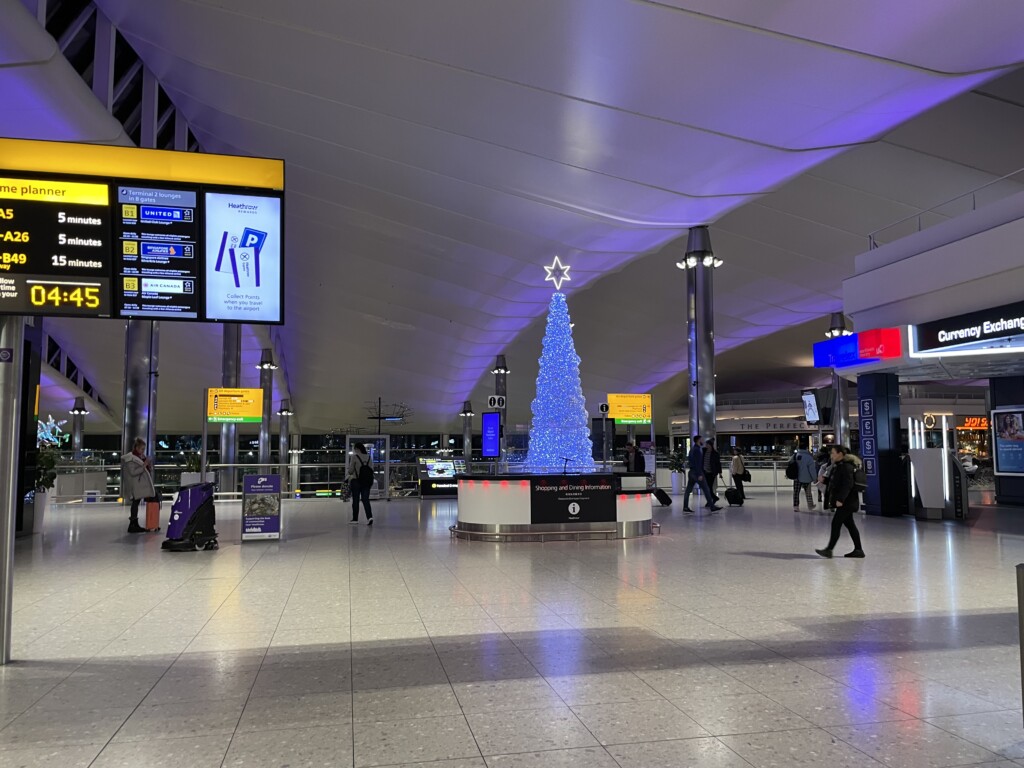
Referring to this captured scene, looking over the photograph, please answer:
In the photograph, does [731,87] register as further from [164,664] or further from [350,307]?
[350,307]

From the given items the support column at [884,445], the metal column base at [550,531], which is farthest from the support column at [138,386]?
the support column at [884,445]

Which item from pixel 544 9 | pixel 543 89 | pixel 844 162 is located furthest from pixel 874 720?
pixel 844 162

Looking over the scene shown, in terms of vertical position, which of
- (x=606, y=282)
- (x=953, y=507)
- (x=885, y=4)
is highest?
(x=606, y=282)

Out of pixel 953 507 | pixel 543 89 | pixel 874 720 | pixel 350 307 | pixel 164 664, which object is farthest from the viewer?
pixel 350 307

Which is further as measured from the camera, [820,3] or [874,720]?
[820,3]

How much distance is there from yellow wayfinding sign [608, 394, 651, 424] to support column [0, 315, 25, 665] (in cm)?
2587

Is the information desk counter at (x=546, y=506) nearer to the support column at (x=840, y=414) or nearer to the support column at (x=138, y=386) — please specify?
the support column at (x=138, y=386)

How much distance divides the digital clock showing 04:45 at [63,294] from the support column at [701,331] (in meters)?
17.0

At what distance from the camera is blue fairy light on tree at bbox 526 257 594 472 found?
1440 cm

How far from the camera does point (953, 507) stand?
1440 cm

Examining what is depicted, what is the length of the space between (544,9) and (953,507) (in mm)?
12101

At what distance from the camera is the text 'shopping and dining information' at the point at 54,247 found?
4.62 metres

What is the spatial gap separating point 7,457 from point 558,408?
1080cm

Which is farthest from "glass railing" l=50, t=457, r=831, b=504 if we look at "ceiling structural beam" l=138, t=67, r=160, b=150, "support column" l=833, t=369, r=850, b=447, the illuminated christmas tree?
"ceiling structural beam" l=138, t=67, r=160, b=150
